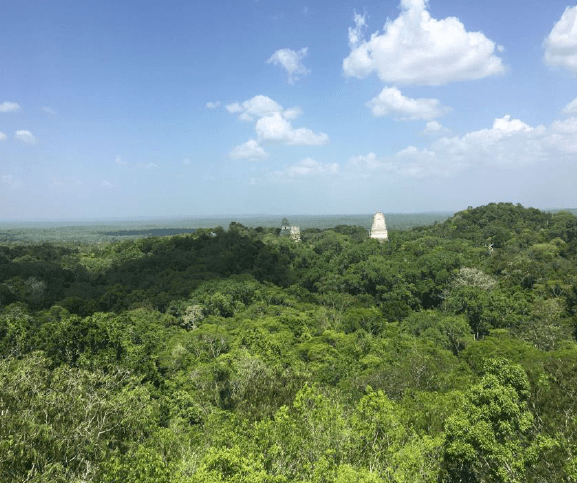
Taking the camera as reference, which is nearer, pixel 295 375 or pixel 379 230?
pixel 295 375

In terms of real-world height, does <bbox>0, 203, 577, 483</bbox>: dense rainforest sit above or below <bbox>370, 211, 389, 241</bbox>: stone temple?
below

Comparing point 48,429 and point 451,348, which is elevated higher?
point 48,429

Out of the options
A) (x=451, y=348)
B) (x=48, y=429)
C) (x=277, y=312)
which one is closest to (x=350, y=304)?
(x=277, y=312)

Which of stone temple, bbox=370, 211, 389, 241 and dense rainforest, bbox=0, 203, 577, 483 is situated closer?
dense rainforest, bbox=0, 203, 577, 483

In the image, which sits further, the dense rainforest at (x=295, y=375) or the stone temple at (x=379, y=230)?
the stone temple at (x=379, y=230)

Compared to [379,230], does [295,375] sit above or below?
below

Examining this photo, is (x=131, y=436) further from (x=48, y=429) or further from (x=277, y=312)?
(x=277, y=312)

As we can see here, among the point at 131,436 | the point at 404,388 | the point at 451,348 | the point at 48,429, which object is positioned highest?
the point at 48,429

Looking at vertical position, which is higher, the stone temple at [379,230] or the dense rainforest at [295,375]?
the stone temple at [379,230]
